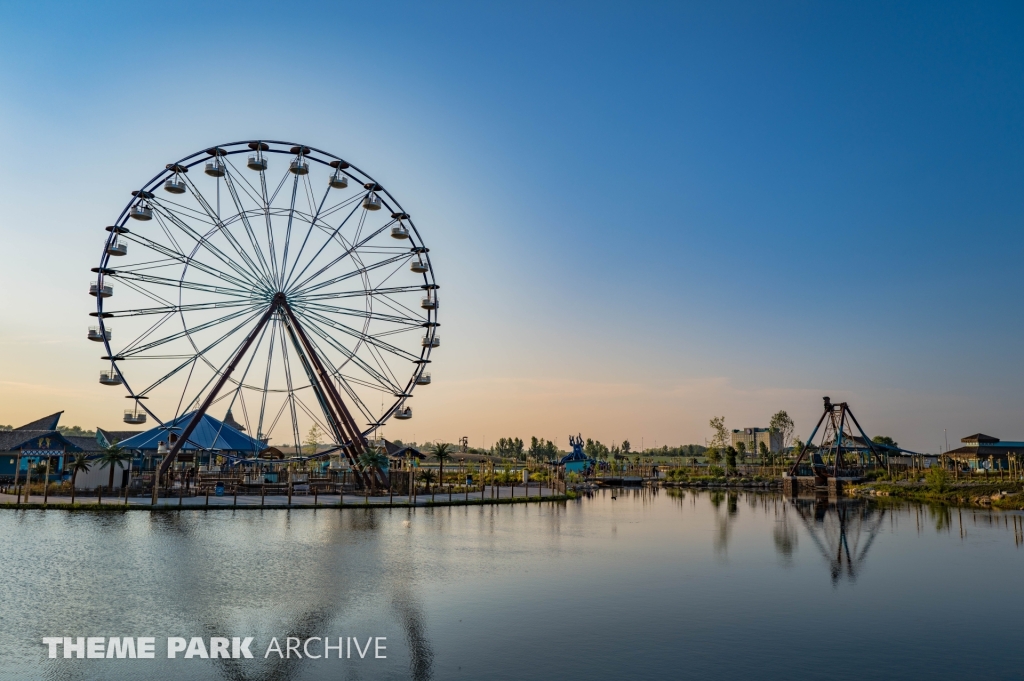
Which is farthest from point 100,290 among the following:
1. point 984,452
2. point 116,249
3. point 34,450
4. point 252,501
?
point 984,452

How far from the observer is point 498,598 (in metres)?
20.5

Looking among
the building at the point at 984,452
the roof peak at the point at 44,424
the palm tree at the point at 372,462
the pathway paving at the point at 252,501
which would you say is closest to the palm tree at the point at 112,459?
the pathway paving at the point at 252,501

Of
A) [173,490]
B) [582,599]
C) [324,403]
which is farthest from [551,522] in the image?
[173,490]

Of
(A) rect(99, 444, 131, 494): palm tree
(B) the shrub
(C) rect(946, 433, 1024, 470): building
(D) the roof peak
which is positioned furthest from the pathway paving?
(C) rect(946, 433, 1024, 470): building

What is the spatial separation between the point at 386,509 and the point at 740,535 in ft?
66.1

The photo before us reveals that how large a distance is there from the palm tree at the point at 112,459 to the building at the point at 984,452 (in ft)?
309

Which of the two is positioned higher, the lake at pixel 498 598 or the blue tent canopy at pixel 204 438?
the blue tent canopy at pixel 204 438

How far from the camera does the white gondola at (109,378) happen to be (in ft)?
135

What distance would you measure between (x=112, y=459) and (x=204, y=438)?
34.6 ft

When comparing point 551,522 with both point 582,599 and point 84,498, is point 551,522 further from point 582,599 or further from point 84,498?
point 84,498

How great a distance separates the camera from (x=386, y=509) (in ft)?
139

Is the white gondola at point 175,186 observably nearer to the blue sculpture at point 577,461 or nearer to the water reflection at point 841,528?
the water reflection at point 841,528

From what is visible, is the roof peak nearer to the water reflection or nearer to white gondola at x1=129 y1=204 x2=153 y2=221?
white gondola at x1=129 y1=204 x2=153 y2=221

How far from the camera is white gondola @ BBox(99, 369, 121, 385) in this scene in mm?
41031
